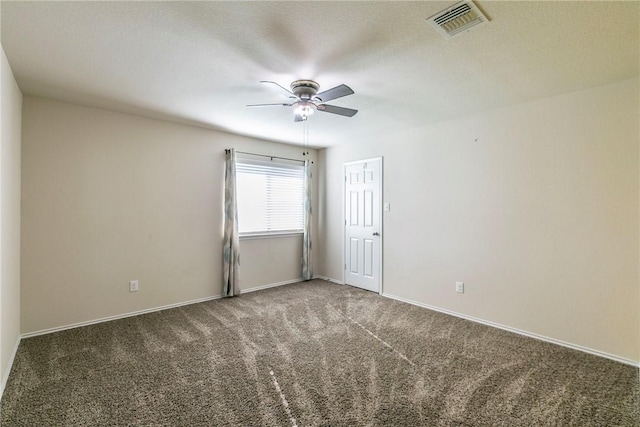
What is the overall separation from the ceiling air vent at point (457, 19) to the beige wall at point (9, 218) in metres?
3.13

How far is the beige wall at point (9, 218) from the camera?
238 centimetres

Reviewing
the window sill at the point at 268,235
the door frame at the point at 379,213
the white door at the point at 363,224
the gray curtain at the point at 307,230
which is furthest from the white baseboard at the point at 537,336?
the window sill at the point at 268,235

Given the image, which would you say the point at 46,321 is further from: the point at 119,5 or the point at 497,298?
the point at 497,298

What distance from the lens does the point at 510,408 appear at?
2084mm

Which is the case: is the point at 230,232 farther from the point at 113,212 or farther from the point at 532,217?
the point at 532,217

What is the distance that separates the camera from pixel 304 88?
9.07 feet

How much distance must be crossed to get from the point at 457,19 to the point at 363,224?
3515mm

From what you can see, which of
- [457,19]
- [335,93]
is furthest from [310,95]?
[457,19]

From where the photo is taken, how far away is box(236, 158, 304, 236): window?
498 centimetres

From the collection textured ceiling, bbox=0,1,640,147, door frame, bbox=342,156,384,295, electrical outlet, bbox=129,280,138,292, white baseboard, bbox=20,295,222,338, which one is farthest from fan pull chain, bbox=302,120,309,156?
electrical outlet, bbox=129,280,138,292

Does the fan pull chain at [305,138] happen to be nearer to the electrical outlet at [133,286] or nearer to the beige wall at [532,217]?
the beige wall at [532,217]

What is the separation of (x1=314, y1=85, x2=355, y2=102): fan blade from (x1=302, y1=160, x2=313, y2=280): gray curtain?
2884 millimetres

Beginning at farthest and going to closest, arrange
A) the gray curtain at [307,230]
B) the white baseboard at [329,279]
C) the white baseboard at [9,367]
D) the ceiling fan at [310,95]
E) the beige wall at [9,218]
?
the gray curtain at [307,230], the white baseboard at [329,279], the ceiling fan at [310,95], the beige wall at [9,218], the white baseboard at [9,367]

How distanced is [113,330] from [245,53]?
3.18m
